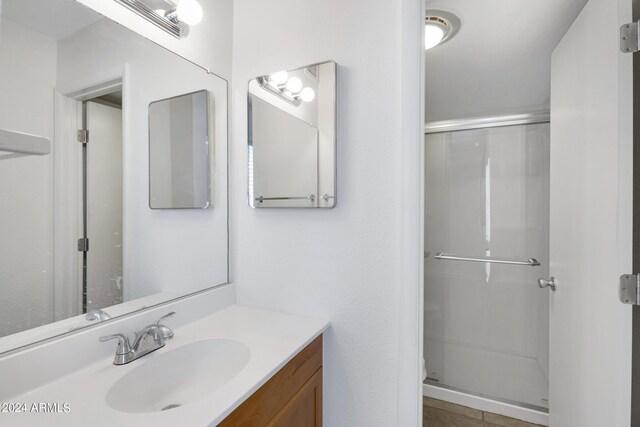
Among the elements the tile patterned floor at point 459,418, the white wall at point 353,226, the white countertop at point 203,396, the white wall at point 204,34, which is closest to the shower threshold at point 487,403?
the tile patterned floor at point 459,418

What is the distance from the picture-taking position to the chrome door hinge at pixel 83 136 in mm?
867

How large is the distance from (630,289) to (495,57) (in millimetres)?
Answer: 1402

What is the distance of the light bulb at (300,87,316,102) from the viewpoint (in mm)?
1174

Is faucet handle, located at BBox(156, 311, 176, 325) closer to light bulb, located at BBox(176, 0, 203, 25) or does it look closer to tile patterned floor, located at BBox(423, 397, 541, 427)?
light bulb, located at BBox(176, 0, 203, 25)

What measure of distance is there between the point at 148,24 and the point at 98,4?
0.52 feet

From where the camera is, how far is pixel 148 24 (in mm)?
1044

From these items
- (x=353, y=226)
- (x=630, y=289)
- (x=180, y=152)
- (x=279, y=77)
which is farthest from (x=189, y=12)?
(x=630, y=289)

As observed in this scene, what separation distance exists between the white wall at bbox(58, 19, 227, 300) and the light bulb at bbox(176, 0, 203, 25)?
0.14m

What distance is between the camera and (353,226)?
1.13 meters

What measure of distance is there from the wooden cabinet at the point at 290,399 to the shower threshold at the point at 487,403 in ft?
4.19

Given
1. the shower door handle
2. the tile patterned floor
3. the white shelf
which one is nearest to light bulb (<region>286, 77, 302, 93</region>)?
the white shelf

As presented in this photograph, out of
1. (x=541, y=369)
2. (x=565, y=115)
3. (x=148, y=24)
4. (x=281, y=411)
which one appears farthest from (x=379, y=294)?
(x=541, y=369)

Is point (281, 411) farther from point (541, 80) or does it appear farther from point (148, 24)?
point (541, 80)

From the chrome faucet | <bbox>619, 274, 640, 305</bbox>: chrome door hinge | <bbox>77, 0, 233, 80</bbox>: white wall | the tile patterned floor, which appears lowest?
the tile patterned floor
